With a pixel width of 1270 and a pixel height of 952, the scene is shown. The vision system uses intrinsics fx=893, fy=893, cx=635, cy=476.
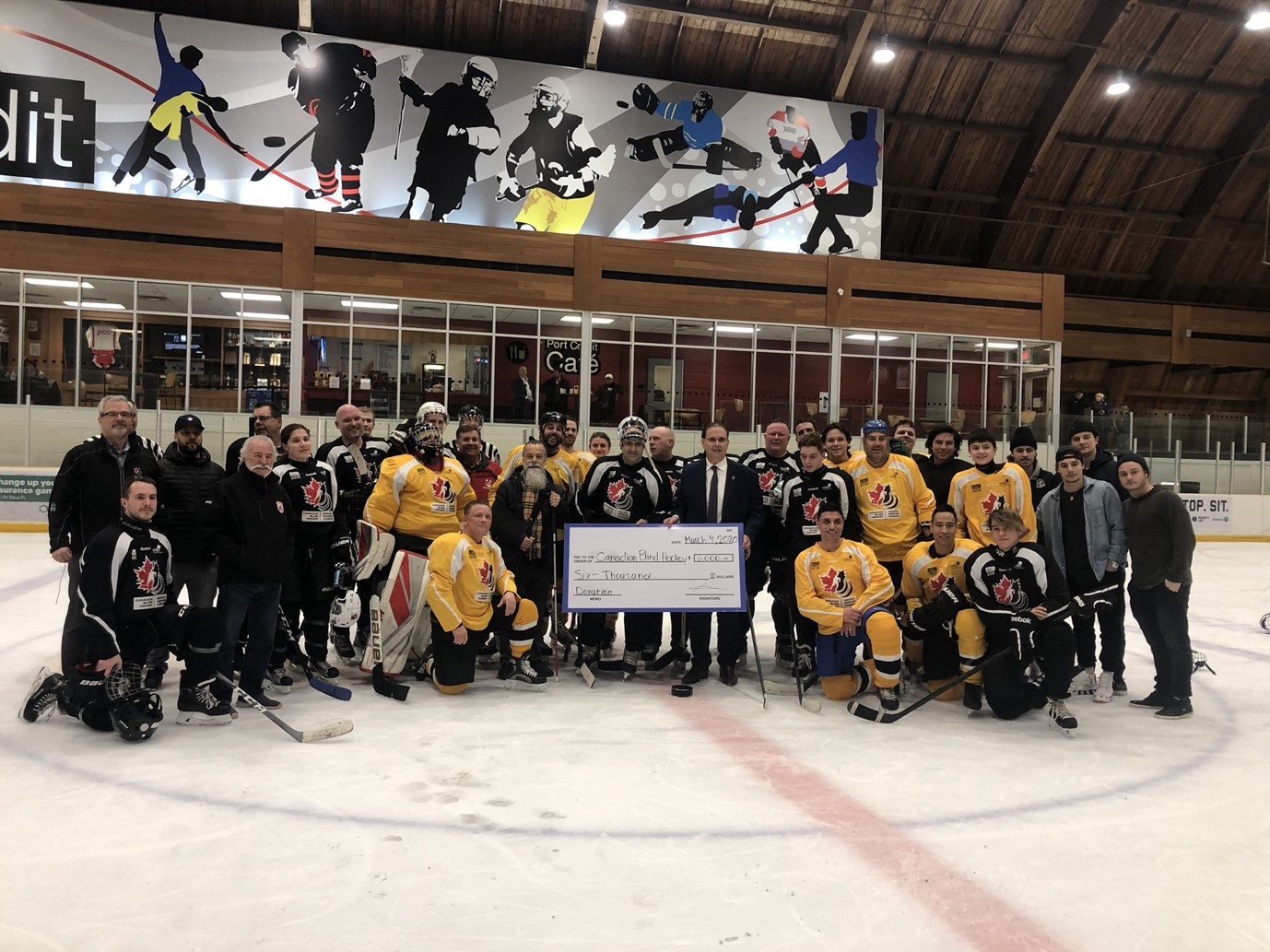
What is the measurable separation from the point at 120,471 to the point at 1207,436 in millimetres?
17226

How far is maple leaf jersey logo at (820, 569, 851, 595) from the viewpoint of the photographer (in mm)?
5156

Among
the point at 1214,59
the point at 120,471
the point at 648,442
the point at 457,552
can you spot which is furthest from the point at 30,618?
the point at 1214,59

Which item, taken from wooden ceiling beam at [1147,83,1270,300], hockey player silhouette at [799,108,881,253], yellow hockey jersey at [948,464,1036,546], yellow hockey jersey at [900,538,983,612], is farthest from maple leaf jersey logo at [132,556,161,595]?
wooden ceiling beam at [1147,83,1270,300]

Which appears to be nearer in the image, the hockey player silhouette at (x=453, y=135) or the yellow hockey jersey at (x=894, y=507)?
the yellow hockey jersey at (x=894, y=507)

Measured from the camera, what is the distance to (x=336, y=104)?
17.0 m

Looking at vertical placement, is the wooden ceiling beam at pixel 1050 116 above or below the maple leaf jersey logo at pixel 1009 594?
above

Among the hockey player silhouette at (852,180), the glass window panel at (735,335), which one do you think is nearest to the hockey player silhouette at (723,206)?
the hockey player silhouette at (852,180)

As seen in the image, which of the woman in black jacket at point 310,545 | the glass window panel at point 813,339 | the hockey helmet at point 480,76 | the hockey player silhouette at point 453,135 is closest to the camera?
the woman in black jacket at point 310,545

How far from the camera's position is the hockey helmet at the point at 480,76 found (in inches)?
693

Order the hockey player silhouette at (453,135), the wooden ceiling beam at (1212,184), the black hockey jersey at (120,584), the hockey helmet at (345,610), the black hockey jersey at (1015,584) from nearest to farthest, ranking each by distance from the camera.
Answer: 1. the black hockey jersey at (120,584)
2. the black hockey jersey at (1015,584)
3. the hockey helmet at (345,610)
4. the hockey player silhouette at (453,135)
5. the wooden ceiling beam at (1212,184)

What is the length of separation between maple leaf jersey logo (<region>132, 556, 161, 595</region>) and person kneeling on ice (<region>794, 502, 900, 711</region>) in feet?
11.0

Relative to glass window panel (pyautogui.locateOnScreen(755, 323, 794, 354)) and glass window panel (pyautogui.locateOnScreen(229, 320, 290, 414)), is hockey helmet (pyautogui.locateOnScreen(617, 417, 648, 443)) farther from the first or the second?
glass window panel (pyautogui.locateOnScreen(755, 323, 794, 354))

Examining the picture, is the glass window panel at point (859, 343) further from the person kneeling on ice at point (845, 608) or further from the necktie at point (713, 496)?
the person kneeling on ice at point (845, 608)

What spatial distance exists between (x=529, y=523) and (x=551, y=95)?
1478 cm
